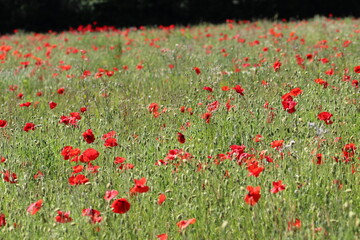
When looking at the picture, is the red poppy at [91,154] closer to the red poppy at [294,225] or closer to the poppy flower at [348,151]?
the red poppy at [294,225]

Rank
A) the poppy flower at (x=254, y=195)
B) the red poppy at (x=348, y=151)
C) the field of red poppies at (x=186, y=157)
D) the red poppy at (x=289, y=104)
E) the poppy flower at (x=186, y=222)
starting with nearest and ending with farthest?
the poppy flower at (x=186, y=222)
the poppy flower at (x=254, y=195)
the field of red poppies at (x=186, y=157)
the red poppy at (x=348, y=151)
the red poppy at (x=289, y=104)

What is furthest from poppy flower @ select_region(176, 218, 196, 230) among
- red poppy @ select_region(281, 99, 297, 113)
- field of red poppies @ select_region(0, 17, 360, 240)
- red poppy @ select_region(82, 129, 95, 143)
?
red poppy @ select_region(281, 99, 297, 113)

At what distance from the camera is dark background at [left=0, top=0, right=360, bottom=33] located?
53.9ft

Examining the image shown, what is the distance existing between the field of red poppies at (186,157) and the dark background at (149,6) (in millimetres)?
9935

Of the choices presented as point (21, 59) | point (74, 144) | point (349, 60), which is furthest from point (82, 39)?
point (74, 144)

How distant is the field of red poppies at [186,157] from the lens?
266 centimetres

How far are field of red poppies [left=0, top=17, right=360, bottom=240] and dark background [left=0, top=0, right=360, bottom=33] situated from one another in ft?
32.6

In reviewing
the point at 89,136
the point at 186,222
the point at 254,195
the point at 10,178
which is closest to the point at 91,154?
the point at 89,136

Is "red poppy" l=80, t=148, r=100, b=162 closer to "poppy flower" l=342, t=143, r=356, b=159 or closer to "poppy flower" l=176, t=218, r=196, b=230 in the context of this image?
"poppy flower" l=176, t=218, r=196, b=230

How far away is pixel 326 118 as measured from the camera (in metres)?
3.30

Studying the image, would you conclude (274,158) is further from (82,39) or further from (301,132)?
(82,39)

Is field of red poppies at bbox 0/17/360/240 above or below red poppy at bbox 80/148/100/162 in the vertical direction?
below

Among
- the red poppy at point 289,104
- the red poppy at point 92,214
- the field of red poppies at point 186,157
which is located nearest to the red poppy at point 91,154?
the field of red poppies at point 186,157

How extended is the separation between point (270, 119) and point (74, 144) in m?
1.40
